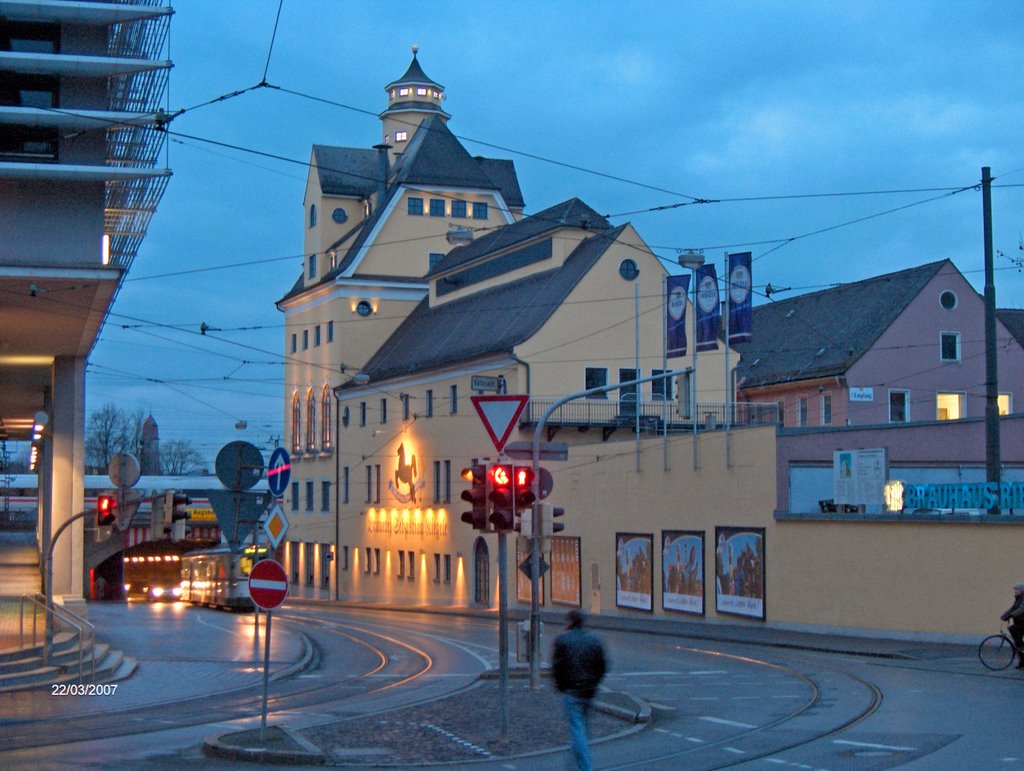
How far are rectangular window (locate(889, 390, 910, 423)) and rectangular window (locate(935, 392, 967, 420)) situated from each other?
129 centimetres

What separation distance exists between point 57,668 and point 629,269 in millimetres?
34639

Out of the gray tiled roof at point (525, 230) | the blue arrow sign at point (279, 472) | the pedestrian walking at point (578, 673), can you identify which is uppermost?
the gray tiled roof at point (525, 230)

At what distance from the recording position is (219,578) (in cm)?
5625

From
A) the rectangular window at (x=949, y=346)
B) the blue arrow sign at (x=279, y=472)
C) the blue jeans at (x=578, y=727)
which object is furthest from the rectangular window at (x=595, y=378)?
the blue jeans at (x=578, y=727)

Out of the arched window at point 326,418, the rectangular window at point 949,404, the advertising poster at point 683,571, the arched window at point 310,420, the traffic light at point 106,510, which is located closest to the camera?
the traffic light at point 106,510

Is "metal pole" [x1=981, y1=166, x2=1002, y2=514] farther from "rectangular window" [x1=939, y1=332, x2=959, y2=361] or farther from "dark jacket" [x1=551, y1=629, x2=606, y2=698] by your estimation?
"rectangular window" [x1=939, y1=332, x2=959, y2=361]

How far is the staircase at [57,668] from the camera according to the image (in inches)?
876

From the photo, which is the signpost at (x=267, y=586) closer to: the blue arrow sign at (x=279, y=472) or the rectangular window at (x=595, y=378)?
the blue arrow sign at (x=279, y=472)

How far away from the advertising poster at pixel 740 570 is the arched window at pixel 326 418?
35.4 meters

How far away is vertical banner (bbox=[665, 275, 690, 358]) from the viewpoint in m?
42.5

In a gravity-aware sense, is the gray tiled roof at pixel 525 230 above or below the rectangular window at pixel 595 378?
above

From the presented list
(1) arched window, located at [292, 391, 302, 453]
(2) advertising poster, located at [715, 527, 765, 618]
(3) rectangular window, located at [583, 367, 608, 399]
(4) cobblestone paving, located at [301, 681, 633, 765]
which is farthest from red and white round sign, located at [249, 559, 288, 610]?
(1) arched window, located at [292, 391, 302, 453]
